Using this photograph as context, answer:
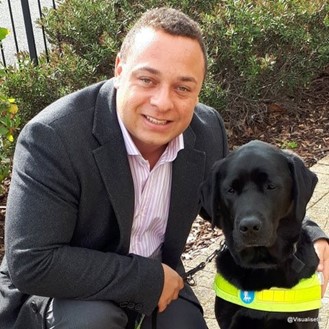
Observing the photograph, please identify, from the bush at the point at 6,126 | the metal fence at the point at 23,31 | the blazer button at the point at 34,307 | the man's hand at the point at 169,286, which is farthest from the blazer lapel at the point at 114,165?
the metal fence at the point at 23,31

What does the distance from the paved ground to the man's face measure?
122 centimetres

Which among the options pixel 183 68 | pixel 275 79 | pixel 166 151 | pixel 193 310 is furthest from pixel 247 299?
pixel 275 79

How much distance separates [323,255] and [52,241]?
123 centimetres

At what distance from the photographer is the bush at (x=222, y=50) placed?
5.05m

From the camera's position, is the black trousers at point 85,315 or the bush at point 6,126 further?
the bush at point 6,126

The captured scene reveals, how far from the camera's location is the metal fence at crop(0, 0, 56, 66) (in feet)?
18.2

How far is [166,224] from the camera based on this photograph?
3.02m

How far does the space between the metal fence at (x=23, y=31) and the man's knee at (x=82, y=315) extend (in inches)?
119

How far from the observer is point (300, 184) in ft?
8.92

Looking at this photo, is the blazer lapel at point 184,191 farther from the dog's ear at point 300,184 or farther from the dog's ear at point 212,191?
the dog's ear at point 300,184

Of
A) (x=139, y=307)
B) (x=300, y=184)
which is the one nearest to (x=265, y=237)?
(x=300, y=184)

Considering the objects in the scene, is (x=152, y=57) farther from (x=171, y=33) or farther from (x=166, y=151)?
(x=166, y=151)

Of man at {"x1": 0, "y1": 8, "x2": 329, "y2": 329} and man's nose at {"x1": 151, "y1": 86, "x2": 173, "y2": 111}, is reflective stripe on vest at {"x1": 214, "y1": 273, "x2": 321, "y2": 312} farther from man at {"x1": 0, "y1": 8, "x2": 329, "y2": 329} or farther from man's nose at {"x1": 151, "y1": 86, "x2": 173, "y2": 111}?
man's nose at {"x1": 151, "y1": 86, "x2": 173, "y2": 111}

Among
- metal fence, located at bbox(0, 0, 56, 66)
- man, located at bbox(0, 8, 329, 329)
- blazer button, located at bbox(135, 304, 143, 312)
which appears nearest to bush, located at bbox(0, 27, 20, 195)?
metal fence, located at bbox(0, 0, 56, 66)
